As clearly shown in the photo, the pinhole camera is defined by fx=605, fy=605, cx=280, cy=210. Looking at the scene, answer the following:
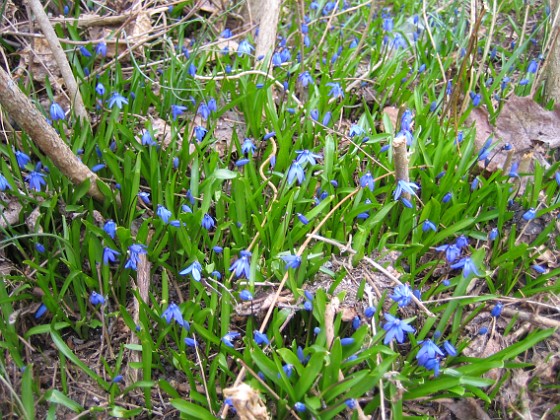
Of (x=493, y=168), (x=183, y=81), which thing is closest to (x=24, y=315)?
(x=183, y=81)

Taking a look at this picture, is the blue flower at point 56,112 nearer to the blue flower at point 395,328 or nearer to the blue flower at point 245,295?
the blue flower at point 245,295

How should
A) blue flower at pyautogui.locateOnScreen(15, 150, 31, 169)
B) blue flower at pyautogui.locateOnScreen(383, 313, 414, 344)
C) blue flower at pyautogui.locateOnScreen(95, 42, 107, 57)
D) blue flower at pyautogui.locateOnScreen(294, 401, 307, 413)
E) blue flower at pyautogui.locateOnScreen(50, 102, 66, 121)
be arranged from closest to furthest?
blue flower at pyautogui.locateOnScreen(294, 401, 307, 413), blue flower at pyautogui.locateOnScreen(383, 313, 414, 344), blue flower at pyautogui.locateOnScreen(15, 150, 31, 169), blue flower at pyautogui.locateOnScreen(50, 102, 66, 121), blue flower at pyautogui.locateOnScreen(95, 42, 107, 57)

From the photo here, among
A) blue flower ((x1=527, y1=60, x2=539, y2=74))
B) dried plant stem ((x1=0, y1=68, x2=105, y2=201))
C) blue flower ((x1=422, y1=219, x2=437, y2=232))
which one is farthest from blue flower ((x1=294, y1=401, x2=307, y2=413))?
blue flower ((x1=527, y1=60, x2=539, y2=74))

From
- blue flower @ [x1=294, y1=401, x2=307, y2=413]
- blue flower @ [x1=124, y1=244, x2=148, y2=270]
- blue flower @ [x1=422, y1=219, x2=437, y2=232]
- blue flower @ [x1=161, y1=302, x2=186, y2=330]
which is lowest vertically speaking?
blue flower @ [x1=294, y1=401, x2=307, y2=413]

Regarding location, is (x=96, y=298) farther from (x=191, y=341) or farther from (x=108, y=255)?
(x=191, y=341)

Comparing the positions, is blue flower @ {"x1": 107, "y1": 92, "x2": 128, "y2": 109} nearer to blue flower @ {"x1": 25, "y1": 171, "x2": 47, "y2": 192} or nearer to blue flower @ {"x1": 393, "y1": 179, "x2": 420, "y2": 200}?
blue flower @ {"x1": 25, "y1": 171, "x2": 47, "y2": 192}

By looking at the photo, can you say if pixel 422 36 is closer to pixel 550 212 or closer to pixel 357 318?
pixel 550 212

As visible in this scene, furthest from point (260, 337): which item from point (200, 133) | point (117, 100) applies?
point (117, 100)

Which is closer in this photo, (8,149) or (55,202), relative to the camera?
(55,202)
